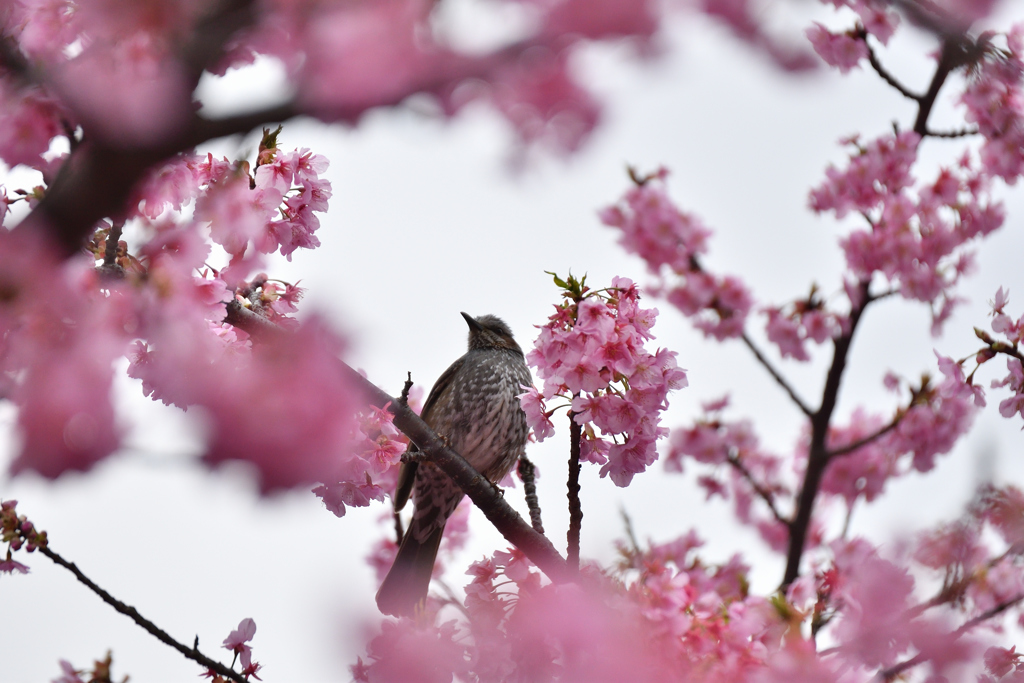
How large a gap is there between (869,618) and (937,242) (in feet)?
12.7

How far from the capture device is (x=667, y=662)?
2527mm

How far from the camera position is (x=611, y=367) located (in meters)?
2.47

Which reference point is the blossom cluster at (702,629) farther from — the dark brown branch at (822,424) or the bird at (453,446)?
the dark brown branch at (822,424)

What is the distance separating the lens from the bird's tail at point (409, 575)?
A: 4246 millimetres

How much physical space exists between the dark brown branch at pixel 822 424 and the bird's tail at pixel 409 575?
8.89ft

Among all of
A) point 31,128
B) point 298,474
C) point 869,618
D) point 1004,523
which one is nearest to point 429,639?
point 869,618

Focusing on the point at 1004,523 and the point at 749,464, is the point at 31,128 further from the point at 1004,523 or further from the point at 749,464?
the point at 749,464

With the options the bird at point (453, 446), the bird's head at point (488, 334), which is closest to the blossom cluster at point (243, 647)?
the bird at point (453, 446)

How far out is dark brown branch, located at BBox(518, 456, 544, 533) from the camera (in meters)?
3.19

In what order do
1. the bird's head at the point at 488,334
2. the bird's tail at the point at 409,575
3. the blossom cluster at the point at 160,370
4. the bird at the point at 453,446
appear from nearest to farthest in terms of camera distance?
the blossom cluster at the point at 160,370
the bird's tail at the point at 409,575
the bird at the point at 453,446
the bird's head at the point at 488,334

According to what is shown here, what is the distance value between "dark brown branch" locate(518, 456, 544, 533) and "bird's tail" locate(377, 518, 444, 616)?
1.19m

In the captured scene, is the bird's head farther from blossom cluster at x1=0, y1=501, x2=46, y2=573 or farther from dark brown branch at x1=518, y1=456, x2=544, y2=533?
blossom cluster at x1=0, y1=501, x2=46, y2=573

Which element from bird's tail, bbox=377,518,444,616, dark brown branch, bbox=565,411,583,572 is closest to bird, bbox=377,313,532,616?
bird's tail, bbox=377,518,444,616

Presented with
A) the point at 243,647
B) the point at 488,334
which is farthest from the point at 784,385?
the point at 243,647
